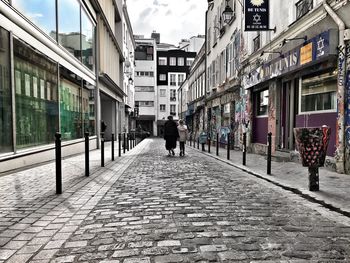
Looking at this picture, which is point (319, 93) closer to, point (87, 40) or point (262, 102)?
point (262, 102)

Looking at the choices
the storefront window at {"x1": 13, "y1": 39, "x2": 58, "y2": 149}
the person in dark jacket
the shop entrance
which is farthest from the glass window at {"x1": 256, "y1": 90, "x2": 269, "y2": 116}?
the storefront window at {"x1": 13, "y1": 39, "x2": 58, "y2": 149}

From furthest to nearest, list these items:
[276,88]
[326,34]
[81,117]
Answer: [81,117] < [276,88] < [326,34]

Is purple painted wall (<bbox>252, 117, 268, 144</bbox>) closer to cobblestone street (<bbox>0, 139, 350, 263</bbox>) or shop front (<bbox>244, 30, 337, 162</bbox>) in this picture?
shop front (<bbox>244, 30, 337, 162</bbox>)

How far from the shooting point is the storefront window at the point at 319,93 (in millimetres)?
8805

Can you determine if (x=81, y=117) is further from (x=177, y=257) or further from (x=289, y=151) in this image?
(x=177, y=257)

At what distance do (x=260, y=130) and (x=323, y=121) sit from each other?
5453 mm

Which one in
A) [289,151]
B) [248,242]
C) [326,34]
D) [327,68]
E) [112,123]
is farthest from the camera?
[112,123]

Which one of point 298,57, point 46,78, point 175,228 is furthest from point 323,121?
point 46,78

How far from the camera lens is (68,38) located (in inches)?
550

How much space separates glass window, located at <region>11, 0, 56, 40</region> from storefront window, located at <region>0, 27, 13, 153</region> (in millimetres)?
1183

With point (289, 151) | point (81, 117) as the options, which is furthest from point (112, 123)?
point (289, 151)

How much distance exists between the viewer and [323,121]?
30.3 ft

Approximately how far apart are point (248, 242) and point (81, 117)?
13932mm

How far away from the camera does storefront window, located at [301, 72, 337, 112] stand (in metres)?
8.80
